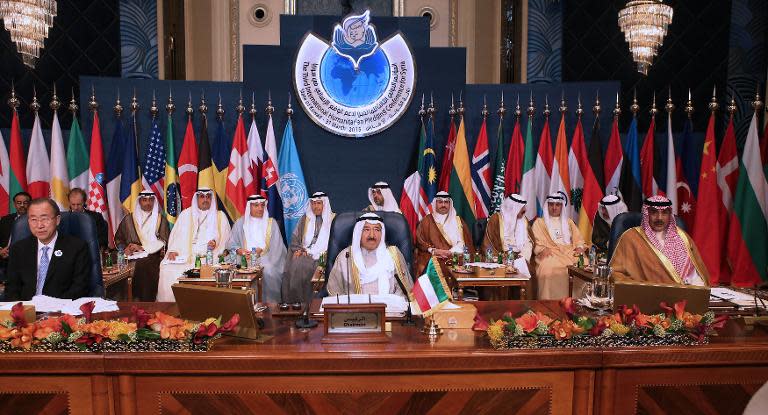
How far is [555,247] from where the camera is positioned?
573cm

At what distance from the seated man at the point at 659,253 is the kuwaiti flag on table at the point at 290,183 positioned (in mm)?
3677

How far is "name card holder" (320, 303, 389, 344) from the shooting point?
2.22 meters

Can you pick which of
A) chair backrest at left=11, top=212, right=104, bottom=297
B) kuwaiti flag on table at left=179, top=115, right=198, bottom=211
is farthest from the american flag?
chair backrest at left=11, top=212, right=104, bottom=297

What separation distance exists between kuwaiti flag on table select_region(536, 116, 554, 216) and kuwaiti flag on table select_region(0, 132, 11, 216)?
624 centimetres

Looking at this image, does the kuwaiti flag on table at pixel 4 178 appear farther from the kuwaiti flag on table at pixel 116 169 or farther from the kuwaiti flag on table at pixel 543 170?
the kuwaiti flag on table at pixel 543 170

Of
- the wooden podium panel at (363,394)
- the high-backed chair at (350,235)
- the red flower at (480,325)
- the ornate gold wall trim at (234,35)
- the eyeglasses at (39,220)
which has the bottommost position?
the wooden podium panel at (363,394)

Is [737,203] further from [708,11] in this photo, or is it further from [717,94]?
[708,11]

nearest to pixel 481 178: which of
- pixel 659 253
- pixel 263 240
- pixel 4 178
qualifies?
pixel 263 240

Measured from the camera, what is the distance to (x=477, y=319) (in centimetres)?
233

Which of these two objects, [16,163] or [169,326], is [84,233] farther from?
[16,163]

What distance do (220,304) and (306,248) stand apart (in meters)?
3.54

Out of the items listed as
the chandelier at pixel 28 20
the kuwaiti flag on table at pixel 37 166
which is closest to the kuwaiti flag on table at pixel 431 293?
the chandelier at pixel 28 20

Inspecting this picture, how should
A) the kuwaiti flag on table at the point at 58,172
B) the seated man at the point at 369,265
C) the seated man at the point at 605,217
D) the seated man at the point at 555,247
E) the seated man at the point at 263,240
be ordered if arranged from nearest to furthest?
the seated man at the point at 369,265 → the seated man at the point at 555,247 → the seated man at the point at 263,240 → the seated man at the point at 605,217 → the kuwaiti flag on table at the point at 58,172

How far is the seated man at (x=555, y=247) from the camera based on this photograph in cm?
551
